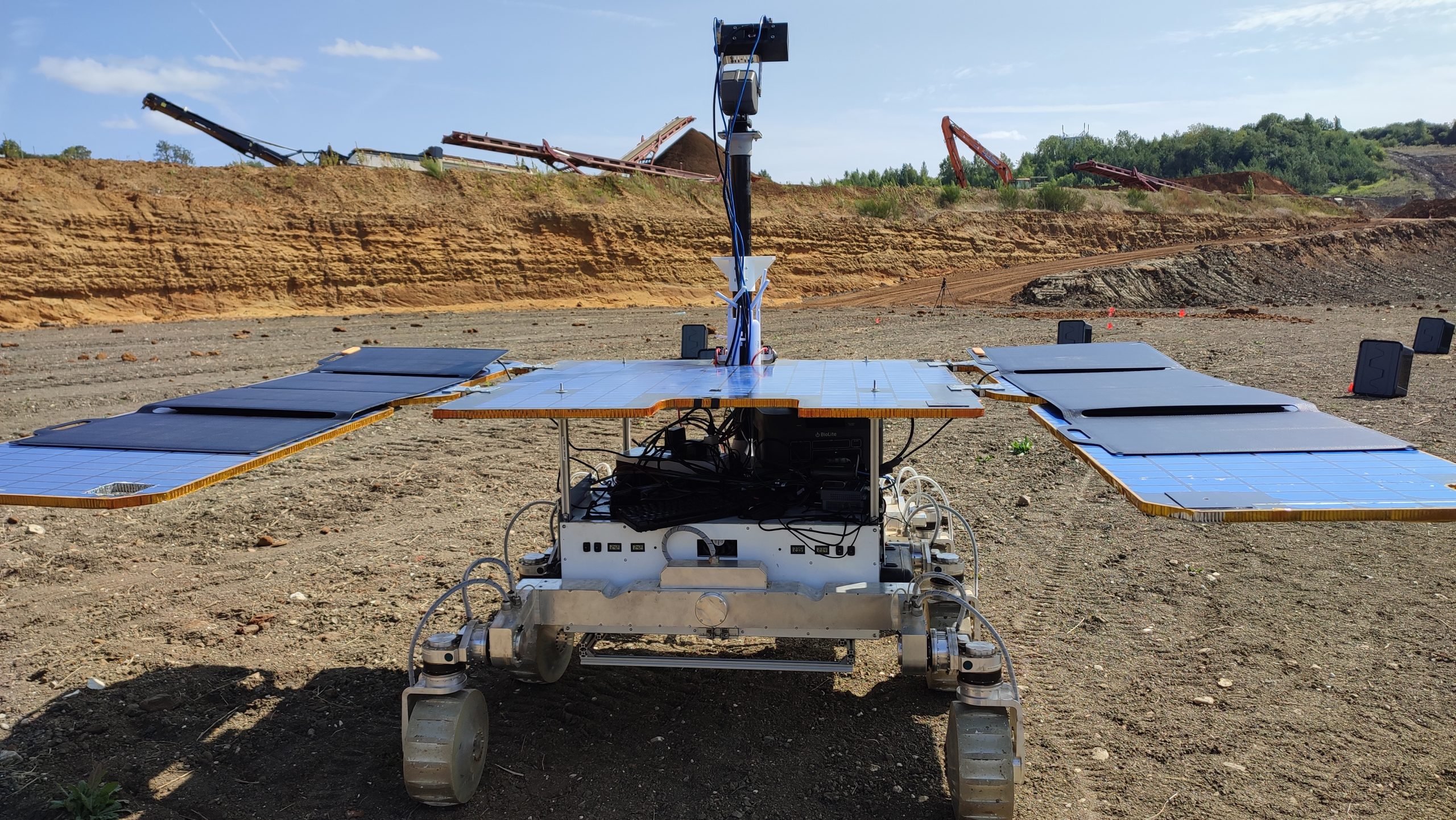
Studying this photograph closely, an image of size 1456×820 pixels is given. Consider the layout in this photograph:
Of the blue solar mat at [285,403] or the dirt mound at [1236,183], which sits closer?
the blue solar mat at [285,403]

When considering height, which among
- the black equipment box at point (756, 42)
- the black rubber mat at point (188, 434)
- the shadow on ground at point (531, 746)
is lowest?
the shadow on ground at point (531, 746)

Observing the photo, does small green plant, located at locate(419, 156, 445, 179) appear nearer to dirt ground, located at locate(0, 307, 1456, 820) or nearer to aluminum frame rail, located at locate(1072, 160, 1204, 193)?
dirt ground, located at locate(0, 307, 1456, 820)

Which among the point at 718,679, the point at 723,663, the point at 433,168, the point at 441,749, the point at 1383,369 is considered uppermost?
the point at 433,168

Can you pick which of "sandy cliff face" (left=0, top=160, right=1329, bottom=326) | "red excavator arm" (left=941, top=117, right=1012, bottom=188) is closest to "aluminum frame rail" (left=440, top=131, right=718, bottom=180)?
"sandy cliff face" (left=0, top=160, right=1329, bottom=326)

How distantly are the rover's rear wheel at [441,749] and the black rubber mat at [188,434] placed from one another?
1.18m

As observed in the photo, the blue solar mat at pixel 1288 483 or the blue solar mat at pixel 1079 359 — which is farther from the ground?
the blue solar mat at pixel 1079 359

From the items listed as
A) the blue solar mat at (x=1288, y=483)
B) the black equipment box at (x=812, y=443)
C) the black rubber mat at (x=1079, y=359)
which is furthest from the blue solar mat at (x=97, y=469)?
the black rubber mat at (x=1079, y=359)

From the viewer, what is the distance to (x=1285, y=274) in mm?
33188

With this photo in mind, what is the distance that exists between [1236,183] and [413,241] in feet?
165

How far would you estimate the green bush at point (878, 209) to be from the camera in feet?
127

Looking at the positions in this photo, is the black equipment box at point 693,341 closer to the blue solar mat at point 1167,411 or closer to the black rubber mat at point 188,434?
the blue solar mat at point 1167,411

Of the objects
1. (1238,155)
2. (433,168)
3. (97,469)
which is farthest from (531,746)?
(1238,155)

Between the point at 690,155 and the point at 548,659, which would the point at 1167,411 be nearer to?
the point at 548,659

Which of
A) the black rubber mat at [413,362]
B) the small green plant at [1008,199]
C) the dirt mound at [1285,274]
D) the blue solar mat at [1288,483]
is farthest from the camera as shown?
the small green plant at [1008,199]
